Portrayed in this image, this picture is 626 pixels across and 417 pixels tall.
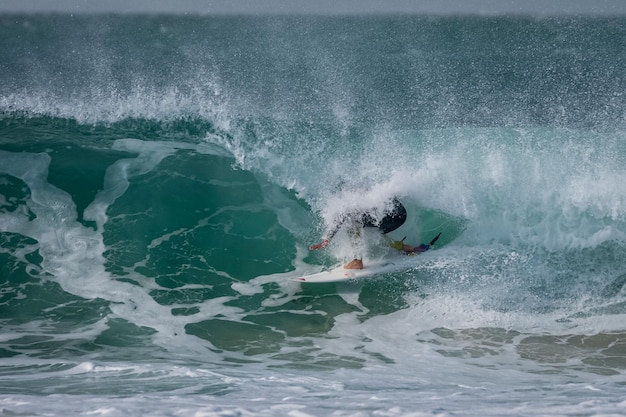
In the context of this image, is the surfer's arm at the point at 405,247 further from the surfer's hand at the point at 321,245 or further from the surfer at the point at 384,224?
the surfer's hand at the point at 321,245

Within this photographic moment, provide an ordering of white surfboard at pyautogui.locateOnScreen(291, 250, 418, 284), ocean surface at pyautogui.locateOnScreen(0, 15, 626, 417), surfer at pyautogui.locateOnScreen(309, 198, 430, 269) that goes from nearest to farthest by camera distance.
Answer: ocean surface at pyautogui.locateOnScreen(0, 15, 626, 417) < white surfboard at pyautogui.locateOnScreen(291, 250, 418, 284) < surfer at pyautogui.locateOnScreen(309, 198, 430, 269)

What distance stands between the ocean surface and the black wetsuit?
20 centimetres

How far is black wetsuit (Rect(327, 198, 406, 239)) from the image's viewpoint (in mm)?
11109

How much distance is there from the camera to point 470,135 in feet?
49.1

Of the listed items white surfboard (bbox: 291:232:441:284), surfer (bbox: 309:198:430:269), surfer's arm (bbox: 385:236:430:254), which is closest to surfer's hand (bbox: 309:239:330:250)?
surfer (bbox: 309:198:430:269)

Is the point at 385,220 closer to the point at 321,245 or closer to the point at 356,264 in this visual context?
the point at 356,264

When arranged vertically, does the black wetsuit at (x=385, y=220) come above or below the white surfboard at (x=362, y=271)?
above

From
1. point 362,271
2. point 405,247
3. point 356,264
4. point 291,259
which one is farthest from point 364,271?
point 291,259

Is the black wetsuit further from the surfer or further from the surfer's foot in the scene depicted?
the surfer's foot

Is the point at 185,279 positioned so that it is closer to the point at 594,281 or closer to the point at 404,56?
the point at 594,281

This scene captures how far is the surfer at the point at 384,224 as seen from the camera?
36.4 ft

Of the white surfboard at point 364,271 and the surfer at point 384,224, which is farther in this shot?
the surfer at point 384,224

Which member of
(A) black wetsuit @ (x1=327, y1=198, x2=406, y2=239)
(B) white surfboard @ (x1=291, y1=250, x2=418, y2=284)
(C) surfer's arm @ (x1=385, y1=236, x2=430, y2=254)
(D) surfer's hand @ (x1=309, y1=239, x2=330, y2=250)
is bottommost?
(B) white surfboard @ (x1=291, y1=250, x2=418, y2=284)

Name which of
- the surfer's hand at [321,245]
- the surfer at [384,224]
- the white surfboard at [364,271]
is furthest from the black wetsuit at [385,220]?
the white surfboard at [364,271]
